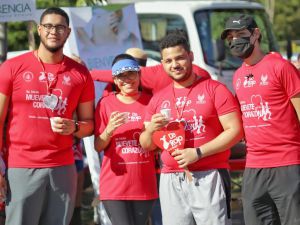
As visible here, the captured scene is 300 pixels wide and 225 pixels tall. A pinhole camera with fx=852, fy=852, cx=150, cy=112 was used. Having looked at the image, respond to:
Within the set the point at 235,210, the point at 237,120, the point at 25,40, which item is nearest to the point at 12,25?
the point at 25,40

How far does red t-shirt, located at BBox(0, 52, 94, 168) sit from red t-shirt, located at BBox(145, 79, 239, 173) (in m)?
0.86

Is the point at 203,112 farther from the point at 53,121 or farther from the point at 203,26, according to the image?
the point at 203,26

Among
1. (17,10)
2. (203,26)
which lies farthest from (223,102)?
(203,26)

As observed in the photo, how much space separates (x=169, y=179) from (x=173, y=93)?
64 centimetres

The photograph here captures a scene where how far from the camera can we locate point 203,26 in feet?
43.4

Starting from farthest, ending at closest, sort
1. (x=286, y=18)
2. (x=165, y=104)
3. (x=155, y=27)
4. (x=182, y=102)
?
(x=286, y=18)
(x=155, y=27)
(x=165, y=104)
(x=182, y=102)

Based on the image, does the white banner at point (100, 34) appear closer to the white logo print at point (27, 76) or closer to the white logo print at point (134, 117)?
the white logo print at point (134, 117)

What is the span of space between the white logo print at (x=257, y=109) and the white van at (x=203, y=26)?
5.78 m

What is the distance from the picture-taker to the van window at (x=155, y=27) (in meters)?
13.5

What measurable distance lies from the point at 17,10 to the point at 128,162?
2366 mm

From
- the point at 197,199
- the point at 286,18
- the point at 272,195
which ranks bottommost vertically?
the point at 286,18

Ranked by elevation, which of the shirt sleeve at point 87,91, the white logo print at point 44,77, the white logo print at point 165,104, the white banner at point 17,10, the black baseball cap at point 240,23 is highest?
the white banner at point 17,10

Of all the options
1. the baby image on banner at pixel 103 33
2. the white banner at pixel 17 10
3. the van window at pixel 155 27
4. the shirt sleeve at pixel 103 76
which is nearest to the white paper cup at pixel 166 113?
the shirt sleeve at pixel 103 76

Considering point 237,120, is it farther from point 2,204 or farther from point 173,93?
point 2,204
